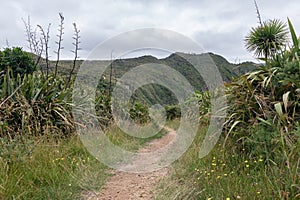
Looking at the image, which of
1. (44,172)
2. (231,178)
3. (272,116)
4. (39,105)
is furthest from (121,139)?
(231,178)

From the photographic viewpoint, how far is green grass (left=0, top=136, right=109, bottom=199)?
2646 millimetres

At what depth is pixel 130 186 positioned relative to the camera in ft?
11.0

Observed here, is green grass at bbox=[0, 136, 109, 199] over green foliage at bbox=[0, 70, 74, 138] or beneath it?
beneath

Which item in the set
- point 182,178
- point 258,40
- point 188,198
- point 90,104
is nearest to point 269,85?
point 182,178

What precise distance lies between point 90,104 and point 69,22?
207cm

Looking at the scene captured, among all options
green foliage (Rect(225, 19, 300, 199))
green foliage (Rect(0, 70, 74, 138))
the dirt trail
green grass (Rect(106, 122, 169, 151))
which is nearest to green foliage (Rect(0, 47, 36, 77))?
green foliage (Rect(0, 70, 74, 138))

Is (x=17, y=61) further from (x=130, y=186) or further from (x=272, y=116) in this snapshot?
(x=272, y=116)

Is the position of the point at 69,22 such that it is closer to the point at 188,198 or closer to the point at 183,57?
the point at 183,57

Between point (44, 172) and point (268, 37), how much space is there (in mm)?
5518

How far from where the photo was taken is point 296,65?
144 inches

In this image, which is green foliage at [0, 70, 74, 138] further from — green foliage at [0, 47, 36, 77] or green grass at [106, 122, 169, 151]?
green foliage at [0, 47, 36, 77]

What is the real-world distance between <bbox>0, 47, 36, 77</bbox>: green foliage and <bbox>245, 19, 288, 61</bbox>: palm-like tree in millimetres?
5471

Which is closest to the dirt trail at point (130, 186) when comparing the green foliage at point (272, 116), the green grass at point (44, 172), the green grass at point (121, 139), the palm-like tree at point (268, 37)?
the green grass at point (44, 172)

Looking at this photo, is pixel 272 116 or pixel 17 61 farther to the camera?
pixel 17 61
